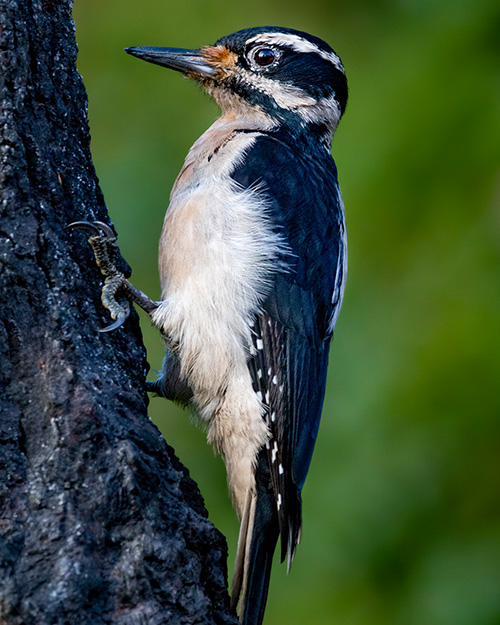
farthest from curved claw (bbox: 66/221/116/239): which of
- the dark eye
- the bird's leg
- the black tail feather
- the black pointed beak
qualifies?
the dark eye

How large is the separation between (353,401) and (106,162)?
1813 mm

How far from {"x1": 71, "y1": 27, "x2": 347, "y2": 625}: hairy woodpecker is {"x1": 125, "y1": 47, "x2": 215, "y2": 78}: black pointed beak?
0.13ft

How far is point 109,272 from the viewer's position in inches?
105

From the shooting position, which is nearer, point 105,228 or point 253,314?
point 105,228

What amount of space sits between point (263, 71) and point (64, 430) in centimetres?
209

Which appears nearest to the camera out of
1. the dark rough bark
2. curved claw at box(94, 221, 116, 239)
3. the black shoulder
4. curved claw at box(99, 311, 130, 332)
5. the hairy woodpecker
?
the dark rough bark

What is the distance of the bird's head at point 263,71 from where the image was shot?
139 inches

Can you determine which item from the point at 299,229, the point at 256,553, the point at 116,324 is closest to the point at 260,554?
the point at 256,553

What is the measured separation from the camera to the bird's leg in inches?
95.4

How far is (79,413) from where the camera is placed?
2.05 m

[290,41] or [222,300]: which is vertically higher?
[290,41]

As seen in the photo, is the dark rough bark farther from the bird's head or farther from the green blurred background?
the green blurred background

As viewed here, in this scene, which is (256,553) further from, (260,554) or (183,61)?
(183,61)

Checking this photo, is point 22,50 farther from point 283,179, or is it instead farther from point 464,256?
point 464,256
